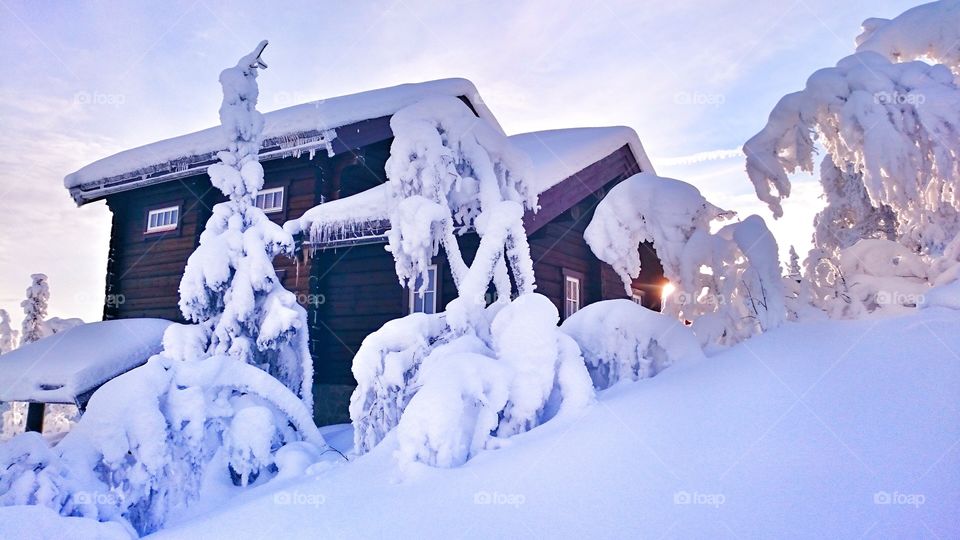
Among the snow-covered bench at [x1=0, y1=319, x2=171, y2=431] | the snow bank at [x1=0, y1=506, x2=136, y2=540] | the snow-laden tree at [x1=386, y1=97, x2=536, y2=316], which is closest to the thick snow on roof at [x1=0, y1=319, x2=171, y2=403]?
the snow-covered bench at [x1=0, y1=319, x2=171, y2=431]

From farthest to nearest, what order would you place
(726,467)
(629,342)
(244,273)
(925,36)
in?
1. (244,273)
2. (925,36)
3. (629,342)
4. (726,467)

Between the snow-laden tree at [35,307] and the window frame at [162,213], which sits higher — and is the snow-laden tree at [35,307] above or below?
below

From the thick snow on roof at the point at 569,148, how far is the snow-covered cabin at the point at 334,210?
4cm

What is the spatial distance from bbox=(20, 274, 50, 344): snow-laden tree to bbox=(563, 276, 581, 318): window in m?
18.1

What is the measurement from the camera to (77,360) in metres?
11.4

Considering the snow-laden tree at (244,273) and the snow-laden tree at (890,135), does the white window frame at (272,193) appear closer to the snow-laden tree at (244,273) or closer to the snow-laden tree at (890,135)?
the snow-laden tree at (244,273)

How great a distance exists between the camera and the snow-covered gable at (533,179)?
10320 mm

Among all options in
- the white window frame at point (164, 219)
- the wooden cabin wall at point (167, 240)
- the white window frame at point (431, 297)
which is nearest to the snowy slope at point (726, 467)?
the white window frame at point (431, 297)

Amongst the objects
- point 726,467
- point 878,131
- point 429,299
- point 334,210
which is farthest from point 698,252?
point 429,299

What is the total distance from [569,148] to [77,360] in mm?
11238

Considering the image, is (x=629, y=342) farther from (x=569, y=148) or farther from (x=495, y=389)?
(x=569, y=148)

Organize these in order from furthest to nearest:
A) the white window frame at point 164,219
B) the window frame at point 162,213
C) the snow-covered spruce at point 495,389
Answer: the white window frame at point 164,219, the window frame at point 162,213, the snow-covered spruce at point 495,389

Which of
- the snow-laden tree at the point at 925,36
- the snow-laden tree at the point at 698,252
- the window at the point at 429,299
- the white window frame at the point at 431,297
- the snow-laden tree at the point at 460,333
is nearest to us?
the snow-laden tree at the point at 460,333

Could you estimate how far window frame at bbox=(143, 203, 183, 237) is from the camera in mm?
14961
